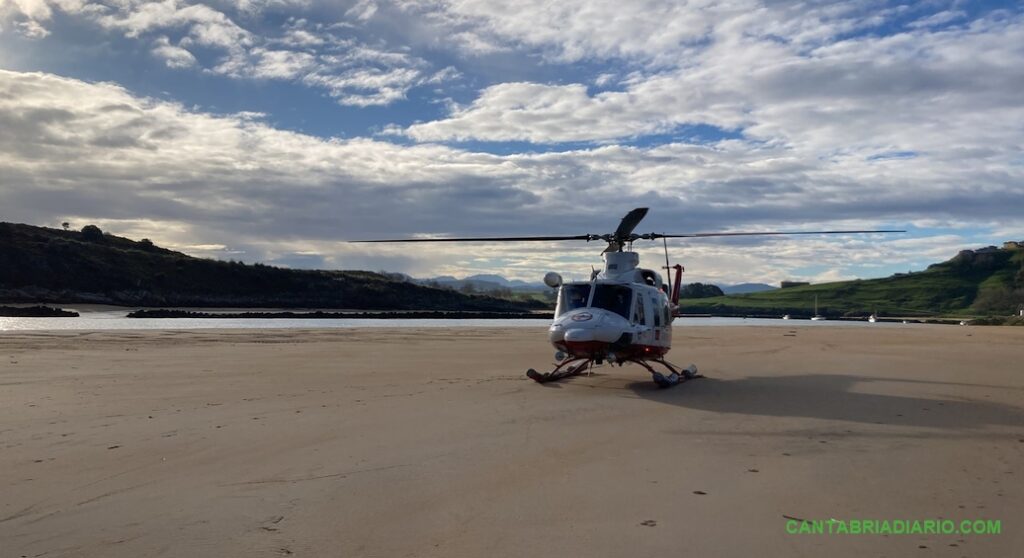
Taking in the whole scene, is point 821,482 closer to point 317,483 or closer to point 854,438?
point 854,438

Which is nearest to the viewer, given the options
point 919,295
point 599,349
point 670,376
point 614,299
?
point 599,349

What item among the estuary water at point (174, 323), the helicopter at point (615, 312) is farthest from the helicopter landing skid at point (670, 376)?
the estuary water at point (174, 323)

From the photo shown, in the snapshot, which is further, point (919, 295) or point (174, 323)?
point (919, 295)

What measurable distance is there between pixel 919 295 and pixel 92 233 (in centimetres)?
9813

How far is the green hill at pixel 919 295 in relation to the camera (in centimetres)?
8994

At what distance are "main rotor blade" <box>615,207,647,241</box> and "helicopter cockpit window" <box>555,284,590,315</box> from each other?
1.99 metres

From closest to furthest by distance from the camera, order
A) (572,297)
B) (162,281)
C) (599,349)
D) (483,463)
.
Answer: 1. (483,463)
2. (599,349)
3. (572,297)
4. (162,281)

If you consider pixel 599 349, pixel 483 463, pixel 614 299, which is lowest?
pixel 483 463

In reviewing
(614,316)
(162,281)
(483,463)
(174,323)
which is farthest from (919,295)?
(483,463)

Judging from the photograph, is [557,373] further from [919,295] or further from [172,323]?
[919,295]

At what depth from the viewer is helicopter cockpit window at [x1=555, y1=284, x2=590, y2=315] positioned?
15547 millimetres

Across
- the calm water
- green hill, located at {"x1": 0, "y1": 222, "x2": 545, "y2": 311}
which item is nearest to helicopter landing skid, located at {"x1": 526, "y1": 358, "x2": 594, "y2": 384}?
the calm water

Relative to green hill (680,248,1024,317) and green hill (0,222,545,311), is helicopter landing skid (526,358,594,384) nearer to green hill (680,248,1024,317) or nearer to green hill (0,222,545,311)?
green hill (0,222,545,311)

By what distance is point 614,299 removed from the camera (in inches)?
604
